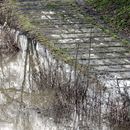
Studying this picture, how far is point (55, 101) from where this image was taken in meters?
6.32

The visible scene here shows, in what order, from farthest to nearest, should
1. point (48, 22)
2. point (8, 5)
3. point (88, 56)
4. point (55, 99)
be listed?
1. point (8, 5)
2. point (48, 22)
3. point (88, 56)
4. point (55, 99)

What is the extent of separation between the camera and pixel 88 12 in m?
8.80

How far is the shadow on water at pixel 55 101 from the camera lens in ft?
19.6

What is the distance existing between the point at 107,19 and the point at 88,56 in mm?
1588

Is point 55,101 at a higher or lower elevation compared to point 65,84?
lower

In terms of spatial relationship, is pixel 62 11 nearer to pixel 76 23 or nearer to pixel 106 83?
pixel 76 23

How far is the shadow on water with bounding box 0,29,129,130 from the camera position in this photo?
597 cm

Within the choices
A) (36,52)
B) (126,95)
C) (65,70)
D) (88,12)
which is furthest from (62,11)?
(126,95)

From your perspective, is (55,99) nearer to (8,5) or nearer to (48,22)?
(48,22)

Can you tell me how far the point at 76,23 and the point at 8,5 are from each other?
4.39ft

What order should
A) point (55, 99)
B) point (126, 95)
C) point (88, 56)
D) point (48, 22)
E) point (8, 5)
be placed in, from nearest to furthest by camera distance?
point (126, 95) → point (55, 99) → point (88, 56) → point (48, 22) → point (8, 5)

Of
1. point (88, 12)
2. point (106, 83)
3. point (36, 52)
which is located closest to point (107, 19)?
point (88, 12)

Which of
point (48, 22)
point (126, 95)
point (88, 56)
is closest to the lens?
point (126, 95)

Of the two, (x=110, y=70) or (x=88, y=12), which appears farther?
(x=88, y=12)
